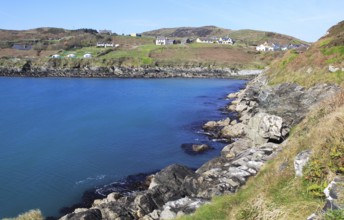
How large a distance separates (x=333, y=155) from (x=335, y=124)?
7.03 feet

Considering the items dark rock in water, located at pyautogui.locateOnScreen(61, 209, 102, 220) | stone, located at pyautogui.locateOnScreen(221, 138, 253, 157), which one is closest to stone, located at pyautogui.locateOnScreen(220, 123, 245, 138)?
stone, located at pyautogui.locateOnScreen(221, 138, 253, 157)

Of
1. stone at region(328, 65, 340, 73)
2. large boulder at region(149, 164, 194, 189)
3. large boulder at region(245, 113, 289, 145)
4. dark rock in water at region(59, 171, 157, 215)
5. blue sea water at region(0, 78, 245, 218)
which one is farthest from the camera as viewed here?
stone at region(328, 65, 340, 73)

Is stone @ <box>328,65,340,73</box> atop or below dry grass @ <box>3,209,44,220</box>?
atop

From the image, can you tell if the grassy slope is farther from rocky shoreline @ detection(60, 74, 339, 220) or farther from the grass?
rocky shoreline @ detection(60, 74, 339, 220)

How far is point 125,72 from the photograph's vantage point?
442ft

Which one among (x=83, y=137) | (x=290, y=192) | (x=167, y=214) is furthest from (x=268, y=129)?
(x=83, y=137)

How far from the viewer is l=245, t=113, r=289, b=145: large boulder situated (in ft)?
85.1

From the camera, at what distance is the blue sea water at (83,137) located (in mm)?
28609

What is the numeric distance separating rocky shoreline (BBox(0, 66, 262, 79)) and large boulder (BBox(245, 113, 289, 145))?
100357mm

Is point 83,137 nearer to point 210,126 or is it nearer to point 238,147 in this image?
point 210,126

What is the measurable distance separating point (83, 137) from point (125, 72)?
92205mm

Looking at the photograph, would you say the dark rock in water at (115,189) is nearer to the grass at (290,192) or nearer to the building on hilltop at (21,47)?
the grass at (290,192)

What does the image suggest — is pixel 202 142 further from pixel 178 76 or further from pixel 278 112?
pixel 178 76

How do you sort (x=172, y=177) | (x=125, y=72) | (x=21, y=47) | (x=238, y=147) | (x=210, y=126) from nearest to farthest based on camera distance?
(x=172, y=177) → (x=238, y=147) → (x=210, y=126) → (x=125, y=72) → (x=21, y=47)
